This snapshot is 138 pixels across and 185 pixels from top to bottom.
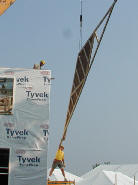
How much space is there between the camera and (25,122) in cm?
1638

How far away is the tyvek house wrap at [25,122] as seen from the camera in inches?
630

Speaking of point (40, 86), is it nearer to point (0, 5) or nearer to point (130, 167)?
point (0, 5)

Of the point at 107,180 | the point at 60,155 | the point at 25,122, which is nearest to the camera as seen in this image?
the point at 25,122

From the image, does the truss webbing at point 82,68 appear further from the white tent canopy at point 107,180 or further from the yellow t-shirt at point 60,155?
the white tent canopy at point 107,180

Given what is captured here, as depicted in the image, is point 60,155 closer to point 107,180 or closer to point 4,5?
point 4,5

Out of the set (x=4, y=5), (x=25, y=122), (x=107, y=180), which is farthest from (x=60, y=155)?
(x=107, y=180)

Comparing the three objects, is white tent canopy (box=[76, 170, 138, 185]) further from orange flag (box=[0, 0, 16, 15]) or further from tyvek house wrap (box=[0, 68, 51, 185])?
orange flag (box=[0, 0, 16, 15])

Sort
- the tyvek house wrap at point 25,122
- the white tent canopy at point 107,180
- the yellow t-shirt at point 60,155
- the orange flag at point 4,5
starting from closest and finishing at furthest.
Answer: the tyvek house wrap at point 25,122
the orange flag at point 4,5
the yellow t-shirt at point 60,155
the white tent canopy at point 107,180

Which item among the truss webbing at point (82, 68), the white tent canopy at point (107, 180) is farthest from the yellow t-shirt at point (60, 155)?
the white tent canopy at point (107, 180)

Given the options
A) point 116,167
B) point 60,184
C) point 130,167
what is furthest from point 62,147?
point 116,167

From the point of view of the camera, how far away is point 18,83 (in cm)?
1669

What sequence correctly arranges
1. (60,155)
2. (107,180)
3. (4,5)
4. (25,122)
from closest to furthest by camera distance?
(25,122), (4,5), (60,155), (107,180)

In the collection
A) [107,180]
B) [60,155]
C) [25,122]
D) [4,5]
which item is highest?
[4,5]

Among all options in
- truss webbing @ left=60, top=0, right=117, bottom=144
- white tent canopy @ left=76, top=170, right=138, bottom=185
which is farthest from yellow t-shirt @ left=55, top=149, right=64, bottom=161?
white tent canopy @ left=76, top=170, right=138, bottom=185
